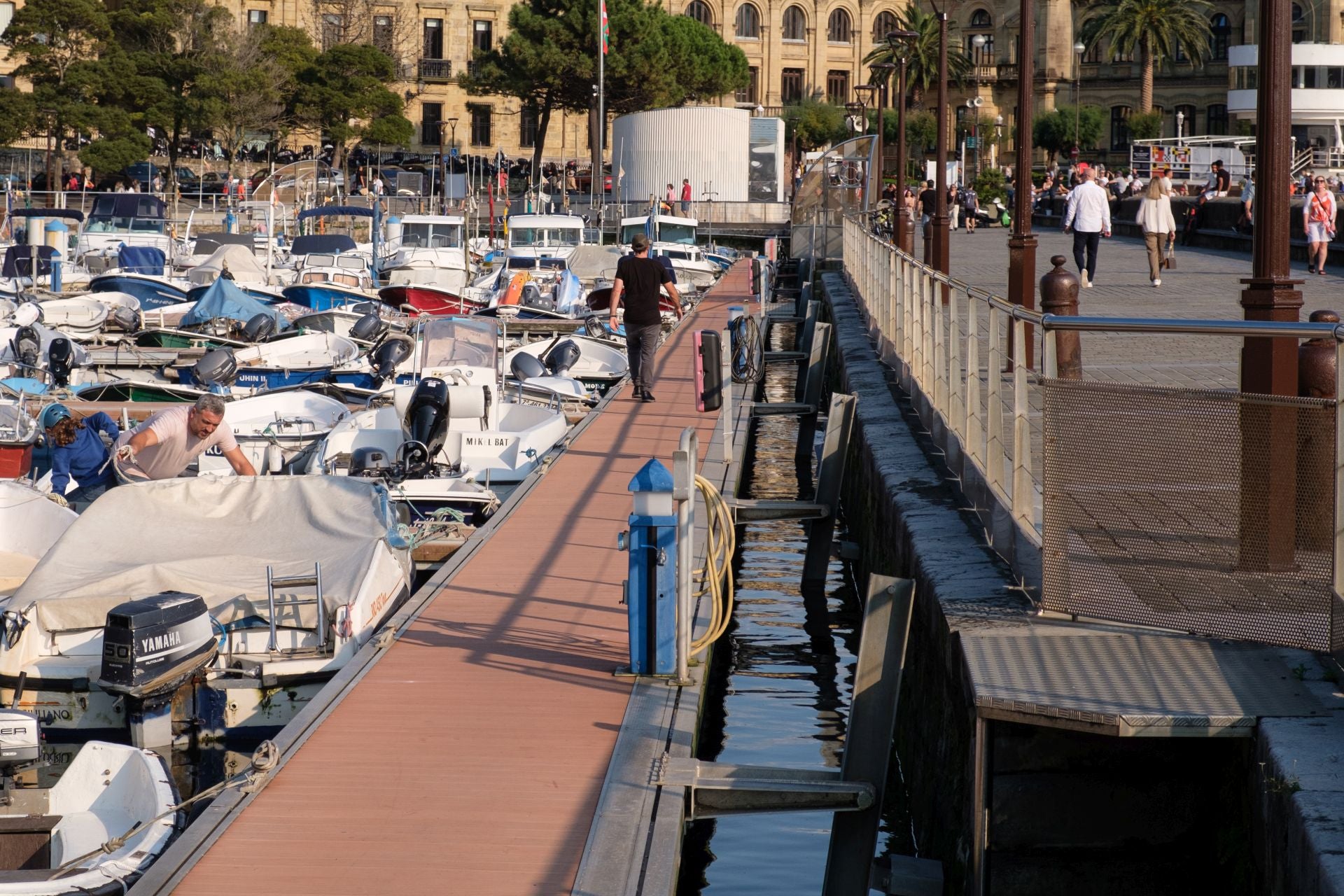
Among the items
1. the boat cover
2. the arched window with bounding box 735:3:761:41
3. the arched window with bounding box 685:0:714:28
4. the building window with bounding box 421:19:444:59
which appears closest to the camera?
the boat cover

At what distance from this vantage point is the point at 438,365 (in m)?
20.7

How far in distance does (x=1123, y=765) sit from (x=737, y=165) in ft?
196

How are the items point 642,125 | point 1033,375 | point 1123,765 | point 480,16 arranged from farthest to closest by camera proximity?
point 480,16 → point 642,125 → point 1033,375 → point 1123,765

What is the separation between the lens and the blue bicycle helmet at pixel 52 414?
60.8 ft

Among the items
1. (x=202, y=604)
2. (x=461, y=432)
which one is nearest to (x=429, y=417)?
(x=461, y=432)

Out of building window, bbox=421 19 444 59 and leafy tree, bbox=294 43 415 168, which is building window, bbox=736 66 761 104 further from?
leafy tree, bbox=294 43 415 168

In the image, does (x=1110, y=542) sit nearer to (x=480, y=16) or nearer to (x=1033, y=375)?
(x=1033, y=375)

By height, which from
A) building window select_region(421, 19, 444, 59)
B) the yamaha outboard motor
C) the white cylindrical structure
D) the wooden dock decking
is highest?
building window select_region(421, 19, 444, 59)

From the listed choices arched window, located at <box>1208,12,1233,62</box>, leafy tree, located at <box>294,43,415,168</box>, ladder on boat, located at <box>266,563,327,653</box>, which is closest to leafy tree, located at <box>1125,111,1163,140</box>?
arched window, located at <box>1208,12,1233,62</box>

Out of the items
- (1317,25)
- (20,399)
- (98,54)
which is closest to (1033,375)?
(20,399)

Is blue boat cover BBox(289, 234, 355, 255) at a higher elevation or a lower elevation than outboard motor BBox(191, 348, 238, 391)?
higher

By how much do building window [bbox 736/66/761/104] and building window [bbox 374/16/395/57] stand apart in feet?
74.1

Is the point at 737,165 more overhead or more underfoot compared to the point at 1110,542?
more overhead

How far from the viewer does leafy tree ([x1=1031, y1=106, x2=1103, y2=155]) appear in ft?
298
